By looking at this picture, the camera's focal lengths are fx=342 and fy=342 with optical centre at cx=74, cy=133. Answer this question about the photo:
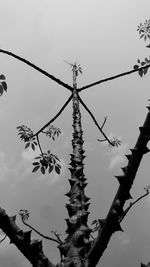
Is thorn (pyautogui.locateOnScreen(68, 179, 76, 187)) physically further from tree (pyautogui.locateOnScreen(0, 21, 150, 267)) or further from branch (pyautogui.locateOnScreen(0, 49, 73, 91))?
branch (pyautogui.locateOnScreen(0, 49, 73, 91))

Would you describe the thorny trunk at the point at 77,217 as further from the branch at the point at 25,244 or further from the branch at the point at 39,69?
the branch at the point at 39,69

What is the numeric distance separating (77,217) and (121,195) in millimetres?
1590

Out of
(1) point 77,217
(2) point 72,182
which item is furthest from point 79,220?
(2) point 72,182

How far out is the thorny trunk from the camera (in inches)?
145

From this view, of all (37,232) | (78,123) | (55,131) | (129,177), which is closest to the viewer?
(129,177)

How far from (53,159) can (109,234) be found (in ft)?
11.8

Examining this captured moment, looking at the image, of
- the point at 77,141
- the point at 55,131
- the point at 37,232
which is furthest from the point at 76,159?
the point at 55,131

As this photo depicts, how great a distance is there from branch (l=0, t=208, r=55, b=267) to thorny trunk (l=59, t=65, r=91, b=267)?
310 millimetres

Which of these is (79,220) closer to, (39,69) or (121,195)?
(121,195)

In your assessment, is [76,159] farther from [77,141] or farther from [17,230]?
[17,230]

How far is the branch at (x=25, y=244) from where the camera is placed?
325cm

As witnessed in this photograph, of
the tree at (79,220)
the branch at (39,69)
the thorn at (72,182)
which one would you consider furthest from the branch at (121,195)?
the branch at (39,69)

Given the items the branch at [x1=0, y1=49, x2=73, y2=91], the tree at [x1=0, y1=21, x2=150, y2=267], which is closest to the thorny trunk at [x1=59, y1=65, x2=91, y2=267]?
the tree at [x1=0, y1=21, x2=150, y2=267]

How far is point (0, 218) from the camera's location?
10.5 ft
